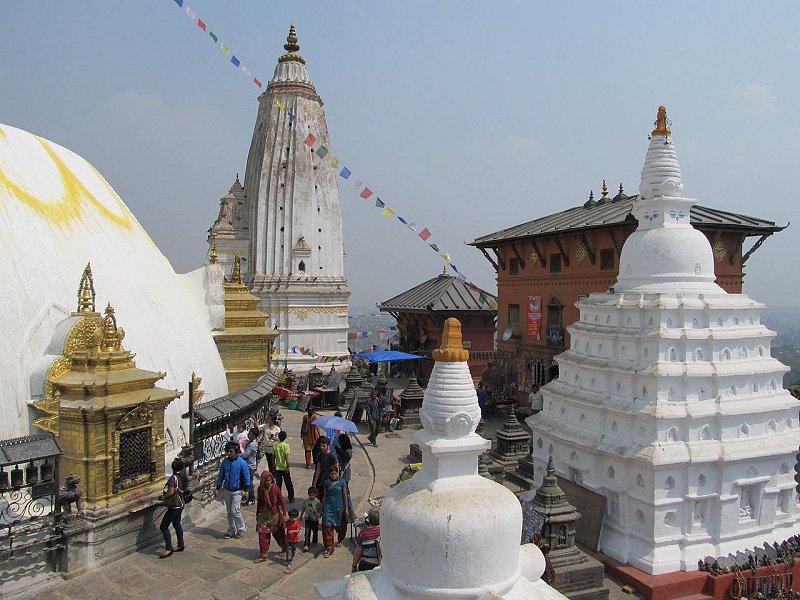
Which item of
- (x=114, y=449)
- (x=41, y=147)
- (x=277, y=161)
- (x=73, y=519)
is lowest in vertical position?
(x=73, y=519)

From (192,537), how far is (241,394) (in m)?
4.53

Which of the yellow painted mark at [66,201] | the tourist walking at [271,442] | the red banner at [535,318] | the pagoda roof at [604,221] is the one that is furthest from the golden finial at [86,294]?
the red banner at [535,318]

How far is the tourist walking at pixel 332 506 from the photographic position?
899 cm

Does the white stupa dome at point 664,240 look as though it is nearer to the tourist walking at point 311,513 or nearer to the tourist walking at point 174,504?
the tourist walking at point 311,513

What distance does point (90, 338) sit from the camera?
351 inches

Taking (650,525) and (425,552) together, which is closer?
(425,552)

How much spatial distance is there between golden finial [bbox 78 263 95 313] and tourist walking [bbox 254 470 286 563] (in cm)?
397

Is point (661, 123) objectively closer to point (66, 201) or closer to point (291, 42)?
point (66, 201)

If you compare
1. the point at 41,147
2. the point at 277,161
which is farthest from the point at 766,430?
the point at 277,161

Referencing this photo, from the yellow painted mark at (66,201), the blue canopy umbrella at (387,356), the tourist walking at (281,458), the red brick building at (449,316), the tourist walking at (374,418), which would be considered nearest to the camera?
the tourist walking at (281,458)

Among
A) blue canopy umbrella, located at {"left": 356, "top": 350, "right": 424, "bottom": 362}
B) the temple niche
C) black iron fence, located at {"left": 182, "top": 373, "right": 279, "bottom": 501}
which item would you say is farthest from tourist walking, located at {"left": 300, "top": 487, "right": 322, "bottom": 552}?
blue canopy umbrella, located at {"left": 356, "top": 350, "right": 424, "bottom": 362}

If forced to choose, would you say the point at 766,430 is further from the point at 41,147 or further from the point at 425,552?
the point at 41,147

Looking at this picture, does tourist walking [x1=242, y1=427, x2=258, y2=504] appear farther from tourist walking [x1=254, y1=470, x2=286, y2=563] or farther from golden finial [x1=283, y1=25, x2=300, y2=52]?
golden finial [x1=283, y1=25, x2=300, y2=52]

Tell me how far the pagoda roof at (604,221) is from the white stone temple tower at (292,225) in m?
9.45
